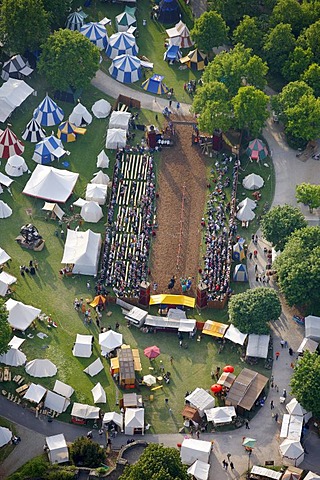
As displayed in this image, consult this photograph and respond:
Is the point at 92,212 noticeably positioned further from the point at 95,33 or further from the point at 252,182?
the point at 95,33

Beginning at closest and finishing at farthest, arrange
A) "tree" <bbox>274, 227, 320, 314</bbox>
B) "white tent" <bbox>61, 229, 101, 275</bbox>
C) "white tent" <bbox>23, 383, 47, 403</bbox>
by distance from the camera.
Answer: "white tent" <bbox>23, 383, 47, 403</bbox>
"tree" <bbox>274, 227, 320, 314</bbox>
"white tent" <bbox>61, 229, 101, 275</bbox>

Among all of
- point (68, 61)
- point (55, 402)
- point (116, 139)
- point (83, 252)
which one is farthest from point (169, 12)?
point (55, 402)

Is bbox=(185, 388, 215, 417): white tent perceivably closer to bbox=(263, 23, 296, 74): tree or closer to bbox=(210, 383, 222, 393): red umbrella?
bbox=(210, 383, 222, 393): red umbrella

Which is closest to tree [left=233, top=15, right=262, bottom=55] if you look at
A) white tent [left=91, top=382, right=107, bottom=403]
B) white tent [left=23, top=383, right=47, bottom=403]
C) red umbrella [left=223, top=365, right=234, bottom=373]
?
red umbrella [left=223, top=365, right=234, bottom=373]

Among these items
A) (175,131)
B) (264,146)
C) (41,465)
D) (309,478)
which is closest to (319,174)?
(264,146)

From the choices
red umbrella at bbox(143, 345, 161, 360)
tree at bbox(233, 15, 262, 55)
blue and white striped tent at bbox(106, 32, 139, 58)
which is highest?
tree at bbox(233, 15, 262, 55)

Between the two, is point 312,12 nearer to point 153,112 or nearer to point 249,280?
point 153,112

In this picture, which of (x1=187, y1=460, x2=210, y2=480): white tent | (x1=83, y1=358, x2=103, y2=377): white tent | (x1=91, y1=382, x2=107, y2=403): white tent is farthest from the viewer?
(x1=83, y1=358, x2=103, y2=377): white tent
